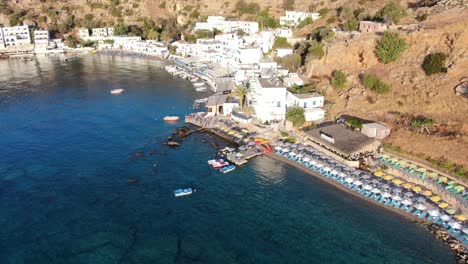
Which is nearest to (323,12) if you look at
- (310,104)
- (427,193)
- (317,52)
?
(317,52)

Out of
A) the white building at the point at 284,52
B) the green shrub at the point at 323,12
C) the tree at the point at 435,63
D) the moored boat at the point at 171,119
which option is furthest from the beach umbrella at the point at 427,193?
the green shrub at the point at 323,12

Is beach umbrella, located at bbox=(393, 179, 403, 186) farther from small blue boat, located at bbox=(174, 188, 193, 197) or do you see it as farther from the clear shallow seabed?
small blue boat, located at bbox=(174, 188, 193, 197)

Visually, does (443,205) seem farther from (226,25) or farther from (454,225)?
(226,25)

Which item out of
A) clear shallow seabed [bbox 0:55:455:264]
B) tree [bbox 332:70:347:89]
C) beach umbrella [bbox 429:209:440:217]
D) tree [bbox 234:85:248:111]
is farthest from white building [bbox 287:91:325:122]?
beach umbrella [bbox 429:209:440:217]

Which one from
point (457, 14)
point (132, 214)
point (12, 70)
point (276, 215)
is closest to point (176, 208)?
point (132, 214)

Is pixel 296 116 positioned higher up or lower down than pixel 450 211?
higher up
